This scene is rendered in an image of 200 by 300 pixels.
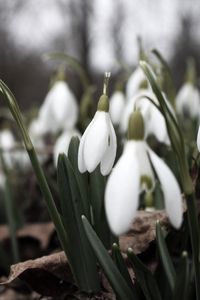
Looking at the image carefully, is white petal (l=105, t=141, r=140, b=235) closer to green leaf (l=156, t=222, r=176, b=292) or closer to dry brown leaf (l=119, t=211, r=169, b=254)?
green leaf (l=156, t=222, r=176, b=292)

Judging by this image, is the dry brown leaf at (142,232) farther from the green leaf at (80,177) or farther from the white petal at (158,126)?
the white petal at (158,126)

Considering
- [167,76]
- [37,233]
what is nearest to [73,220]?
[167,76]

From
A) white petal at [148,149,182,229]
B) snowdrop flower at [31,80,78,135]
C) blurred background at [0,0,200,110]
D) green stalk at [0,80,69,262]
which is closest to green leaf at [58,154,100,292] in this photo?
green stalk at [0,80,69,262]

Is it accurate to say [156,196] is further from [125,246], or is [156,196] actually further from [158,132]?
[125,246]

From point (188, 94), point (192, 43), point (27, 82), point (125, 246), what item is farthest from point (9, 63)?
point (125, 246)

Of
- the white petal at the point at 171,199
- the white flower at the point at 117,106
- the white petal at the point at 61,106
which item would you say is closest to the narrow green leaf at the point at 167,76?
the white petal at the point at 61,106

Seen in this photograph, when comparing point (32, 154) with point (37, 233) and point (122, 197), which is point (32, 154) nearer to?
point (122, 197)
